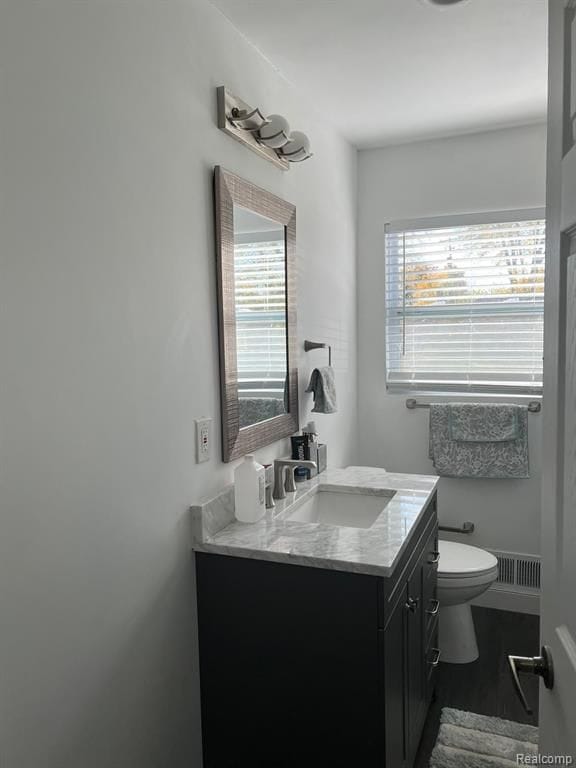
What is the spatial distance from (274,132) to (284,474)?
1189mm

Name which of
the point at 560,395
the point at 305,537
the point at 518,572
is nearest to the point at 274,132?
the point at 305,537

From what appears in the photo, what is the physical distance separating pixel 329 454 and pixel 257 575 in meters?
1.29

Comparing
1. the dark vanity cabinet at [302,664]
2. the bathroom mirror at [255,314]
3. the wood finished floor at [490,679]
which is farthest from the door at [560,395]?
the wood finished floor at [490,679]

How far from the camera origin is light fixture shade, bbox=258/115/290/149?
1.95 metres

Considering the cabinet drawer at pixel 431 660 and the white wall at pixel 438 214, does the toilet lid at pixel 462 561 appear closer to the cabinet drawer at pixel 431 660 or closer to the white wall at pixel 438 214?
the cabinet drawer at pixel 431 660

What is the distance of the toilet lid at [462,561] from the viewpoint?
2.46 meters

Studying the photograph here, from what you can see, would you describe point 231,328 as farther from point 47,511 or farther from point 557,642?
point 557,642

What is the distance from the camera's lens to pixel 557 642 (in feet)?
2.85

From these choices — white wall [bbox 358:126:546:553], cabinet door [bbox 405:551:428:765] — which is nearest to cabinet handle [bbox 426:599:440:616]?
cabinet door [bbox 405:551:428:765]

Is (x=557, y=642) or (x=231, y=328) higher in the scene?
(x=231, y=328)

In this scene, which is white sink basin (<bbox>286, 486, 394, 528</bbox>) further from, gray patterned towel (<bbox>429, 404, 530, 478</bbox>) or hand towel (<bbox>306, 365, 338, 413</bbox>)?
gray patterned towel (<bbox>429, 404, 530, 478</bbox>)

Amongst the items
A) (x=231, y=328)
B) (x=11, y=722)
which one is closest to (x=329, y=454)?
(x=231, y=328)

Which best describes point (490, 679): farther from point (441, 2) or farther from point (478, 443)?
point (441, 2)

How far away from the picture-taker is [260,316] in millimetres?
2070
